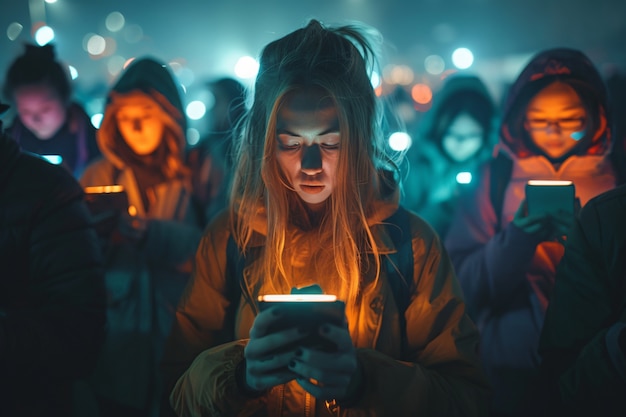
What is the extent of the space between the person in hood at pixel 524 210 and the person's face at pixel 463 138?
3.08ft

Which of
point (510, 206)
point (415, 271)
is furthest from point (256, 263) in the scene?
point (510, 206)

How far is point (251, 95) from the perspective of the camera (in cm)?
230

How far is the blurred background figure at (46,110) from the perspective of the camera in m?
4.33

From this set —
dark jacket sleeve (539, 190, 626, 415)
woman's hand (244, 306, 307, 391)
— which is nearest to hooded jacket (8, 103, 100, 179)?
woman's hand (244, 306, 307, 391)

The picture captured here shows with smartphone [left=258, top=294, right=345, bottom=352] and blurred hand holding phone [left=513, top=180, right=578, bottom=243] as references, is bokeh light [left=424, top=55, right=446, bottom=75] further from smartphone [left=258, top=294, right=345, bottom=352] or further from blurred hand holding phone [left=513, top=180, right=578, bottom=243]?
smartphone [left=258, top=294, right=345, bottom=352]

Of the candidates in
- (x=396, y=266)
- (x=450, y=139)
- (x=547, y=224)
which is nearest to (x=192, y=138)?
(x=450, y=139)

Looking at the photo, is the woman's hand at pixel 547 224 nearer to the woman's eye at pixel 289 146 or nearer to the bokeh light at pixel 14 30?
the woman's eye at pixel 289 146

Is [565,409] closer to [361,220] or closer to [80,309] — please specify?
[361,220]

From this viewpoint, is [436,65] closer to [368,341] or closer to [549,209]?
[549,209]

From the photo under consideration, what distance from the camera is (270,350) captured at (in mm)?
1539

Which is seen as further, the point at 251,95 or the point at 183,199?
the point at 183,199

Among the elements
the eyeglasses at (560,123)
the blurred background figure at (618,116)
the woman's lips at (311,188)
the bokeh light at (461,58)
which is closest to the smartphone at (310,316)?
the woman's lips at (311,188)

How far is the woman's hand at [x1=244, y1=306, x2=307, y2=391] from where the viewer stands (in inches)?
59.9

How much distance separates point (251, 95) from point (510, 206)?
2.01m
